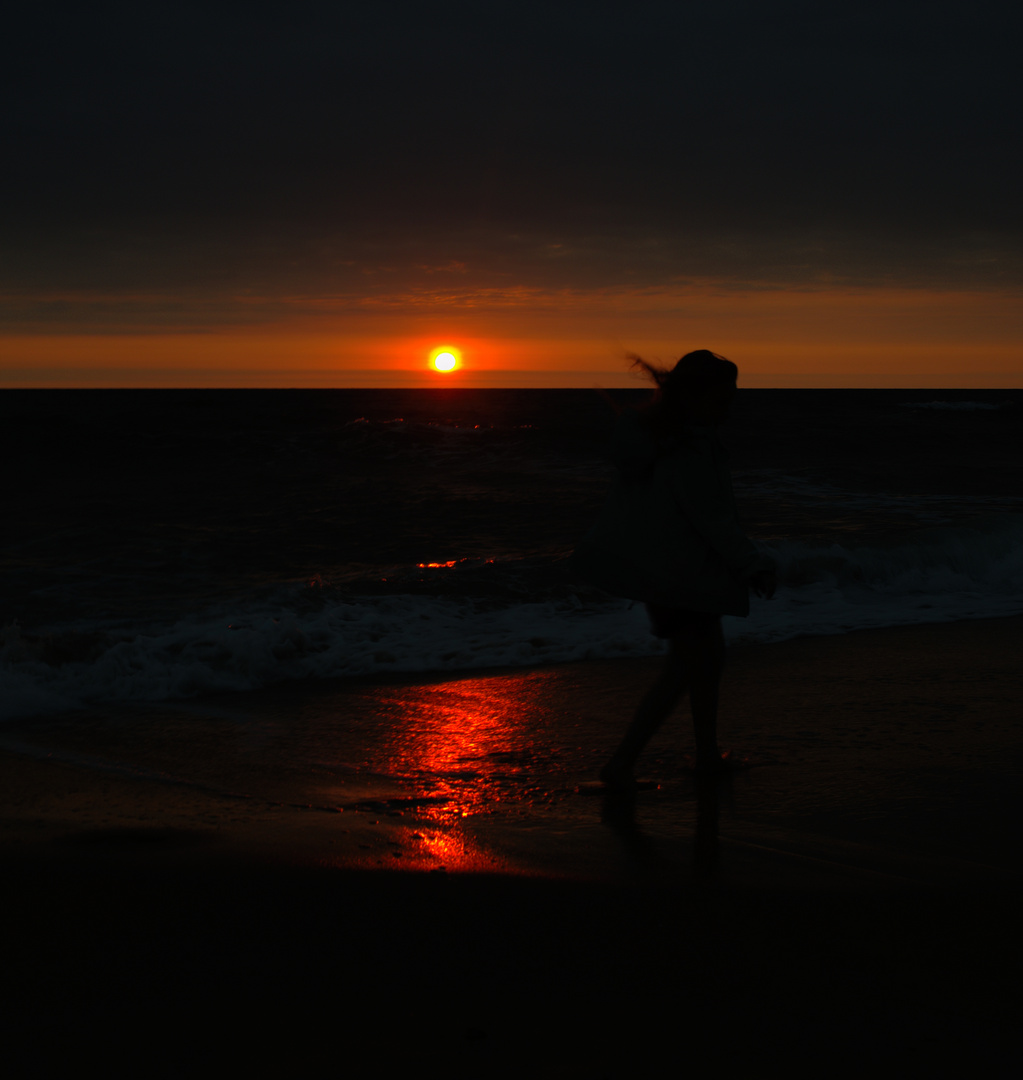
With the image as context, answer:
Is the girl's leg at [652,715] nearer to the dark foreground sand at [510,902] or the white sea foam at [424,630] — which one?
the dark foreground sand at [510,902]

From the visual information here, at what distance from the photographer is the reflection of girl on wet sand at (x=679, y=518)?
3010mm

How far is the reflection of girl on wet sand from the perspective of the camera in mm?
3010

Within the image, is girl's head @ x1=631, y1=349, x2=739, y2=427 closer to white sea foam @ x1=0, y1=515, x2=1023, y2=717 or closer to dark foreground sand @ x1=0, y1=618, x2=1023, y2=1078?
dark foreground sand @ x1=0, y1=618, x2=1023, y2=1078

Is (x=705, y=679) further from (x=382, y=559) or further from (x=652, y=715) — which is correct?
(x=382, y=559)

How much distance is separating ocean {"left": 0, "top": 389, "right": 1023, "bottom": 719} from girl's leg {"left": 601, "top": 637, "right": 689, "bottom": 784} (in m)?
0.52

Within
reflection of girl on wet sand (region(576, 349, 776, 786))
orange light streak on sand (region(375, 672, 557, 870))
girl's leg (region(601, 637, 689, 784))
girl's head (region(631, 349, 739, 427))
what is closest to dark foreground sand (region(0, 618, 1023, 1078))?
orange light streak on sand (region(375, 672, 557, 870))

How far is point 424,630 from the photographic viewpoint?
6461mm

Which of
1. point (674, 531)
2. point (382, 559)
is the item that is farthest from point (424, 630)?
point (674, 531)

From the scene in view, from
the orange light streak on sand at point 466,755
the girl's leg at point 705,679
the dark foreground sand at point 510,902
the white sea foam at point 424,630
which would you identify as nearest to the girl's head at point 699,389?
the girl's leg at point 705,679

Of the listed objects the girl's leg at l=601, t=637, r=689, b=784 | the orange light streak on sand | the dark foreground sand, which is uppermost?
the girl's leg at l=601, t=637, r=689, b=784

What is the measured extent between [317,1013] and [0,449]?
23.7m

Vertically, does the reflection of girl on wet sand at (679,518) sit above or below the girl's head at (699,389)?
below

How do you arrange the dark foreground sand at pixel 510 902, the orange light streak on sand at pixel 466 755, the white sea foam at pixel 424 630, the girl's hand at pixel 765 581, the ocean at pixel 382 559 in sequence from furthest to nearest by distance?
the ocean at pixel 382 559 → the white sea foam at pixel 424 630 → the girl's hand at pixel 765 581 → the orange light streak on sand at pixel 466 755 → the dark foreground sand at pixel 510 902

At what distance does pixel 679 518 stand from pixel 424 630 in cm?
366
